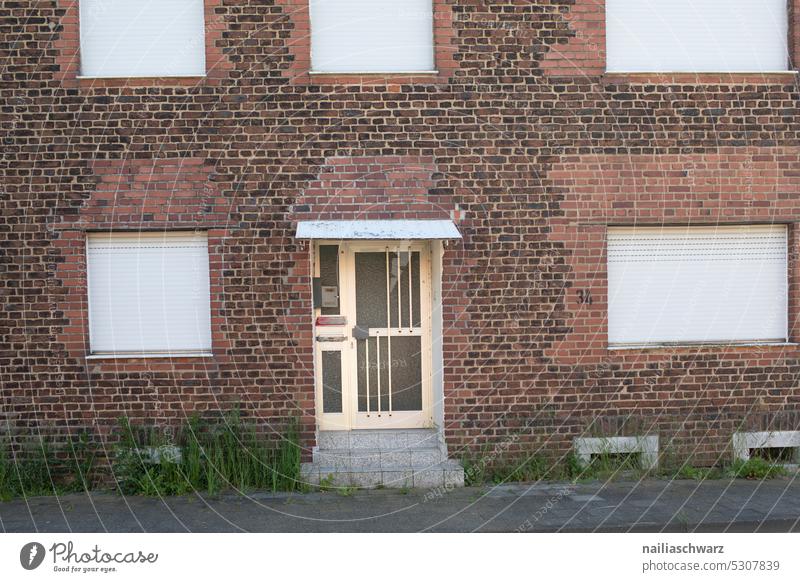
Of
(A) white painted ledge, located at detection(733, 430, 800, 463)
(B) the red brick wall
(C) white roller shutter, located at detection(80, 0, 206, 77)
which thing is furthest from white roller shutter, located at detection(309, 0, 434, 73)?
(A) white painted ledge, located at detection(733, 430, 800, 463)

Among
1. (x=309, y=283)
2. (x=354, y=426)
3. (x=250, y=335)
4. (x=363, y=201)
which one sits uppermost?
(x=363, y=201)

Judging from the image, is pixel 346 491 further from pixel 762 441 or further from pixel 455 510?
pixel 762 441

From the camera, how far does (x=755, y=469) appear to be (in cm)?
848

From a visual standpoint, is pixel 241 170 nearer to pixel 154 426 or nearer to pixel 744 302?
pixel 154 426

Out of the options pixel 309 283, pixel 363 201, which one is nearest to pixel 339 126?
pixel 363 201

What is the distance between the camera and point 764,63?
8.80 meters

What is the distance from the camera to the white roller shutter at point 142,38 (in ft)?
27.6

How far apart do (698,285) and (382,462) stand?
3951 millimetres

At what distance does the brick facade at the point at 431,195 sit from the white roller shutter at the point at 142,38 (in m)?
0.18

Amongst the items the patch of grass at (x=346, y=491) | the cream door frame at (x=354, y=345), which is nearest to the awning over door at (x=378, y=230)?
the cream door frame at (x=354, y=345)

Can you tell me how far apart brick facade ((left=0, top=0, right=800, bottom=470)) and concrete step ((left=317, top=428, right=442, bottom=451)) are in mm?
288

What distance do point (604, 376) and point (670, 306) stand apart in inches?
43.2

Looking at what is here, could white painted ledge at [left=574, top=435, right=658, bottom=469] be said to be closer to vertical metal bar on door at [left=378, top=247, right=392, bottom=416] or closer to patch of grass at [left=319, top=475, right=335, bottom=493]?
vertical metal bar on door at [left=378, top=247, right=392, bottom=416]

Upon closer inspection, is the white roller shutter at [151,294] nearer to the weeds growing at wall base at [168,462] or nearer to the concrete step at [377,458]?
the weeds growing at wall base at [168,462]
